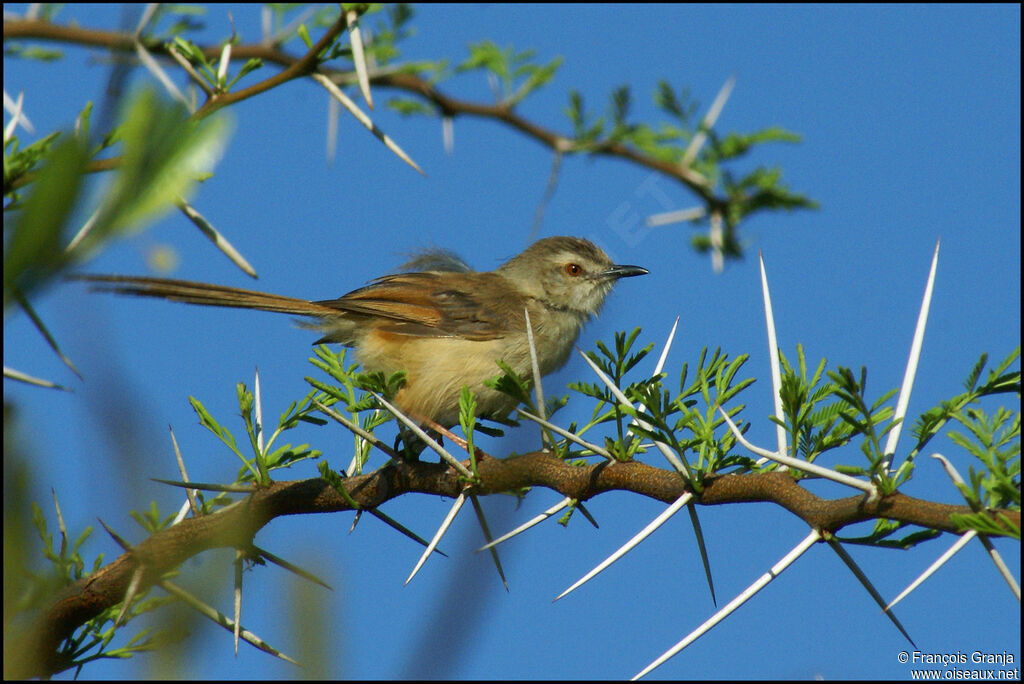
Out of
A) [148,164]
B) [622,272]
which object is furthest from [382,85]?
[148,164]

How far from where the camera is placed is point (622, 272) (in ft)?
22.2

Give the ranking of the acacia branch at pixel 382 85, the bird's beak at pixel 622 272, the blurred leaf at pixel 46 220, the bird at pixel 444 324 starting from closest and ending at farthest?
the blurred leaf at pixel 46 220 < the acacia branch at pixel 382 85 < the bird at pixel 444 324 < the bird's beak at pixel 622 272

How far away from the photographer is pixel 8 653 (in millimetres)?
963

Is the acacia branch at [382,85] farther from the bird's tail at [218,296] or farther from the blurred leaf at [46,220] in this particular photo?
the blurred leaf at [46,220]

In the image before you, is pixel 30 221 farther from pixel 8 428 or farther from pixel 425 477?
pixel 425 477

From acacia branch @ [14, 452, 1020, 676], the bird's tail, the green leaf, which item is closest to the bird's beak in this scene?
the bird's tail

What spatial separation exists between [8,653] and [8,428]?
0.32 m

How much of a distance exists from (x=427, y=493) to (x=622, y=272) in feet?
11.2

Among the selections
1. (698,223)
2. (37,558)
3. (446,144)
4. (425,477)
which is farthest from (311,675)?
(698,223)

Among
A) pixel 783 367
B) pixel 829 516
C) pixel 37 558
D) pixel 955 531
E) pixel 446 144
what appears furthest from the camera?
pixel 446 144

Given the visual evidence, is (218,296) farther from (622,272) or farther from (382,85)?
(622,272)

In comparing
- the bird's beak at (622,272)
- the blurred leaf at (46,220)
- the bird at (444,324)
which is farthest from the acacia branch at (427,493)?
the bird's beak at (622,272)

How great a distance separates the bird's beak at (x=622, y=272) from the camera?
6703mm

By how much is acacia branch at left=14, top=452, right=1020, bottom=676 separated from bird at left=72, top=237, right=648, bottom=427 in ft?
4.31
